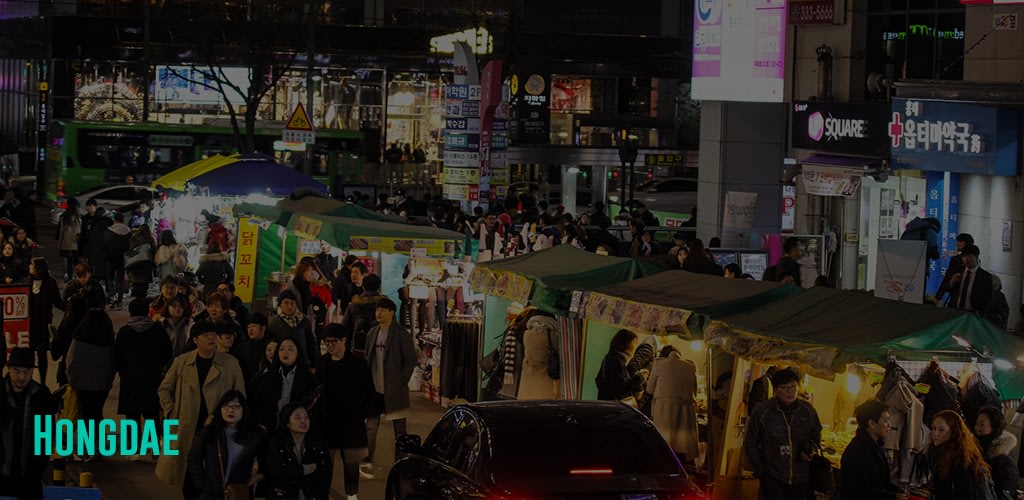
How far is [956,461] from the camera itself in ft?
30.4

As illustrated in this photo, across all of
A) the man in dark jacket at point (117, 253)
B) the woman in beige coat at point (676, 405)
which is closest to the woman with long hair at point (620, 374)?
the woman in beige coat at point (676, 405)

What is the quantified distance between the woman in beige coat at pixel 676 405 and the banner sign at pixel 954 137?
29.0 ft

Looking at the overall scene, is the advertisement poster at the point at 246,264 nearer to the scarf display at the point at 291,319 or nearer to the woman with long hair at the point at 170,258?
the woman with long hair at the point at 170,258

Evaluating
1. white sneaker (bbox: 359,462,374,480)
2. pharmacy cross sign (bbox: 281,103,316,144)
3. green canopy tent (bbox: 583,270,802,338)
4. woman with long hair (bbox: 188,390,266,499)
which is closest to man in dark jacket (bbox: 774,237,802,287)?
green canopy tent (bbox: 583,270,802,338)

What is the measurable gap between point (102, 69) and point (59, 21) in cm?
250

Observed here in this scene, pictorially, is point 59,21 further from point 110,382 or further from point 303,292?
point 110,382

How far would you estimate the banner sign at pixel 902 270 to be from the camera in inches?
720

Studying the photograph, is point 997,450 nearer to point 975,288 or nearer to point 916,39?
point 975,288

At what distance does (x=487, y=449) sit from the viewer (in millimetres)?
9211

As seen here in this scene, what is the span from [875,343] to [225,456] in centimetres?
448

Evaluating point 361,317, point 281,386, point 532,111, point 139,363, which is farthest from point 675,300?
point 532,111

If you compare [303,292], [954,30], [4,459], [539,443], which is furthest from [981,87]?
[4,459]

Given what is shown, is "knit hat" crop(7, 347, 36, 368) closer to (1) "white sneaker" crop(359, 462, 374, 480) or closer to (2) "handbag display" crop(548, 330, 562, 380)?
(1) "white sneaker" crop(359, 462, 374, 480)

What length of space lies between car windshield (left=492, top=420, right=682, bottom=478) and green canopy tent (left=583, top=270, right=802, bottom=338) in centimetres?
289
